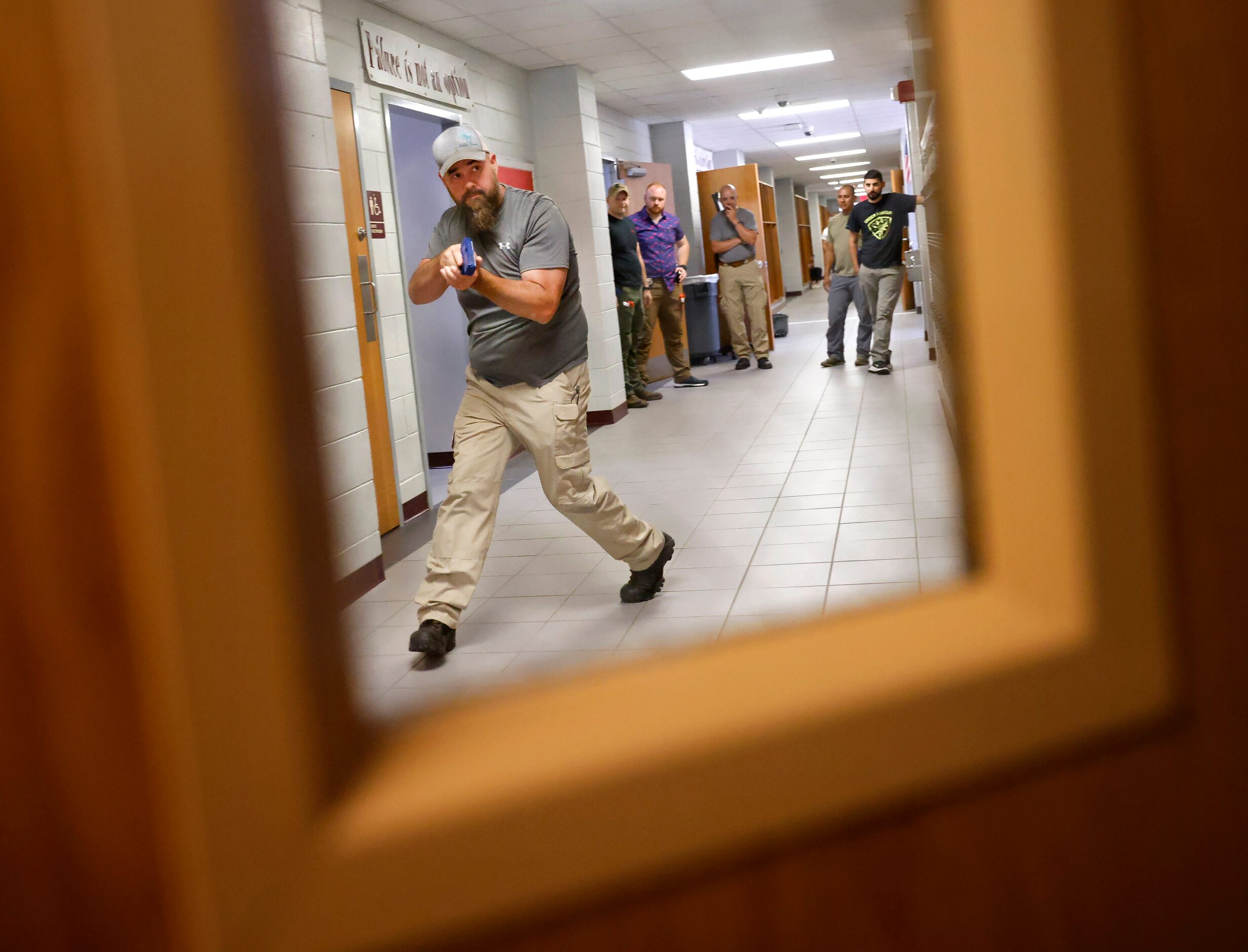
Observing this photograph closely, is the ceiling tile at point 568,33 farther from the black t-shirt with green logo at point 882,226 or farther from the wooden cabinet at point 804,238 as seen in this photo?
the wooden cabinet at point 804,238

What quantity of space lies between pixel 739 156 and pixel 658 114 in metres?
5.34

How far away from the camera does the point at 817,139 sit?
54.6 ft

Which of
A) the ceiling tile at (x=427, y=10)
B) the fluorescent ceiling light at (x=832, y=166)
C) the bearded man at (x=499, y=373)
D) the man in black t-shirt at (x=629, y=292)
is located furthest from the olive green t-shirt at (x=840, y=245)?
the fluorescent ceiling light at (x=832, y=166)

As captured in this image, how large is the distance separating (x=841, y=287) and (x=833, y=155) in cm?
1129

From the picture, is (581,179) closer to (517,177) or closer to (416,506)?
(517,177)

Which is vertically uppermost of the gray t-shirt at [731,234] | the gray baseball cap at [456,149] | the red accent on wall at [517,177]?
the red accent on wall at [517,177]

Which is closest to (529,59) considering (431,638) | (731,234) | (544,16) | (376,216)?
(544,16)

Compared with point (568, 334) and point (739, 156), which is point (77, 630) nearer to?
point (568, 334)

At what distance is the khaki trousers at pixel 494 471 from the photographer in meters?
3.34

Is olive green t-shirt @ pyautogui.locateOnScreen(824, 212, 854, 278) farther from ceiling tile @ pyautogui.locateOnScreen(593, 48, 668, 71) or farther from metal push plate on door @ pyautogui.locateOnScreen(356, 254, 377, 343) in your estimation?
metal push plate on door @ pyautogui.locateOnScreen(356, 254, 377, 343)

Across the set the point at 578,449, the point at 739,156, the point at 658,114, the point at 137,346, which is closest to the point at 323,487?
the point at 137,346

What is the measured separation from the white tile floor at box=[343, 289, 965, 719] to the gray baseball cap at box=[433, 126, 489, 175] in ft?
4.75

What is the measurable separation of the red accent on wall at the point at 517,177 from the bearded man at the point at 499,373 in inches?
156

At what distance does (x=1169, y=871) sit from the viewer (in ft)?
1.48
